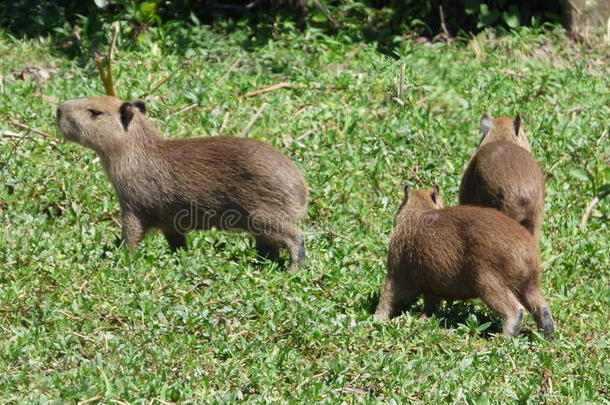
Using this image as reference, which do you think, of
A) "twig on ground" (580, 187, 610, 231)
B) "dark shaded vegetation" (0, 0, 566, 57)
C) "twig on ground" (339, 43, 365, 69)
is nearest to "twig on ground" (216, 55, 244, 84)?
"dark shaded vegetation" (0, 0, 566, 57)

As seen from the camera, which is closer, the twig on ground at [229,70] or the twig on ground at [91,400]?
the twig on ground at [91,400]

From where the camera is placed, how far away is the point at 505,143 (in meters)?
7.78

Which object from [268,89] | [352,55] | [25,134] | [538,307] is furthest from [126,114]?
[352,55]

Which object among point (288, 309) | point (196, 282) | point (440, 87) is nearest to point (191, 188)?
point (196, 282)

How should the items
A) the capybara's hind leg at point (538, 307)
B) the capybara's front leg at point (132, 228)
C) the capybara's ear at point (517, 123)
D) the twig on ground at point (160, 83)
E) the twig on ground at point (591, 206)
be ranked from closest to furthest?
the capybara's hind leg at point (538, 307)
the capybara's front leg at point (132, 228)
the capybara's ear at point (517, 123)
the twig on ground at point (591, 206)
the twig on ground at point (160, 83)

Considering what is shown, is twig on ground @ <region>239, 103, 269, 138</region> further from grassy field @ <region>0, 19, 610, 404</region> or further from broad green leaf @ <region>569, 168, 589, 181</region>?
broad green leaf @ <region>569, 168, 589, 181</region>

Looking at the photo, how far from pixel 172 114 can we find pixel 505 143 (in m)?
2.96

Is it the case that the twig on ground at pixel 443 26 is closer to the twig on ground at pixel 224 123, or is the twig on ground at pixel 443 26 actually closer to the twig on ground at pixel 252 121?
the twig on ground at pixel 252 121

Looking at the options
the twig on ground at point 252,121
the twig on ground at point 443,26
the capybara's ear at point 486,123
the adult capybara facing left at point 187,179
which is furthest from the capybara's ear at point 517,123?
the twig on ground at point 443,26

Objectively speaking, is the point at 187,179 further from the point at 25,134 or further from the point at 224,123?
the point at 224,123

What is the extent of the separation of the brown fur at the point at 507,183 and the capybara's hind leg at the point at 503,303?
1378mm

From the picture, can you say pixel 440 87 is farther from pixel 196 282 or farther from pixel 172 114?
pixel 196 282

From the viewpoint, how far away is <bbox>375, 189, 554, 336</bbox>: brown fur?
6.14 meters

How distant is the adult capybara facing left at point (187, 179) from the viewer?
23.3 feet
